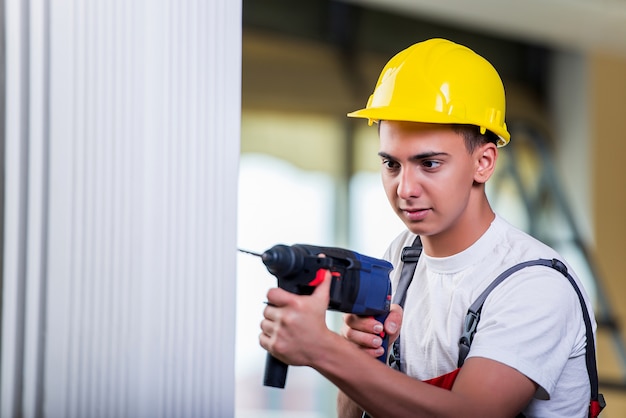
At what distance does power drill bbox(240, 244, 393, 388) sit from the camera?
1099 mm

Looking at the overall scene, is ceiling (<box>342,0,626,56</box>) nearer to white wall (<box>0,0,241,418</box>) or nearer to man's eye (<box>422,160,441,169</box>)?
man's eye (<box>422,160,441,169</box>)

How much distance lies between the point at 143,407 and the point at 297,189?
3.97m

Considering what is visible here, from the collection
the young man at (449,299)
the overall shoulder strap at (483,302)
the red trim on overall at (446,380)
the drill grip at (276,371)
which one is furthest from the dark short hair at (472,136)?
the drill grip at (276,371)

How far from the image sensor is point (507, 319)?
1.24m

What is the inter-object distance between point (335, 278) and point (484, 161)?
1.29 ft

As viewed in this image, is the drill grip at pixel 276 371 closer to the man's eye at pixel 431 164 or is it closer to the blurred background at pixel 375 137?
the man's eye at pixel 431 164

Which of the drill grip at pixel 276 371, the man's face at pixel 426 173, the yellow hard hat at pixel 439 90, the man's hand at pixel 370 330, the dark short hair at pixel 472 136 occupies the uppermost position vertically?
the yellow hard hat at pixel 439 90

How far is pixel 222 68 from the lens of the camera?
3.05 ft

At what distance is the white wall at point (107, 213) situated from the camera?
84 centimetres

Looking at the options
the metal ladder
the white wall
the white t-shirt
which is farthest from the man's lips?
the metal ladder

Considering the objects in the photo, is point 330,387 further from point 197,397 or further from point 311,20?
point 197,397

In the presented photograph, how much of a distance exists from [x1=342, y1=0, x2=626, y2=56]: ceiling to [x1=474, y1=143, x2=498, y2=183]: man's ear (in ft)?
9.20

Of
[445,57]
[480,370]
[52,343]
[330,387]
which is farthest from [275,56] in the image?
[52,343]

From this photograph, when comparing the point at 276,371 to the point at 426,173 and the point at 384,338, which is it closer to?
the point at 384,338
